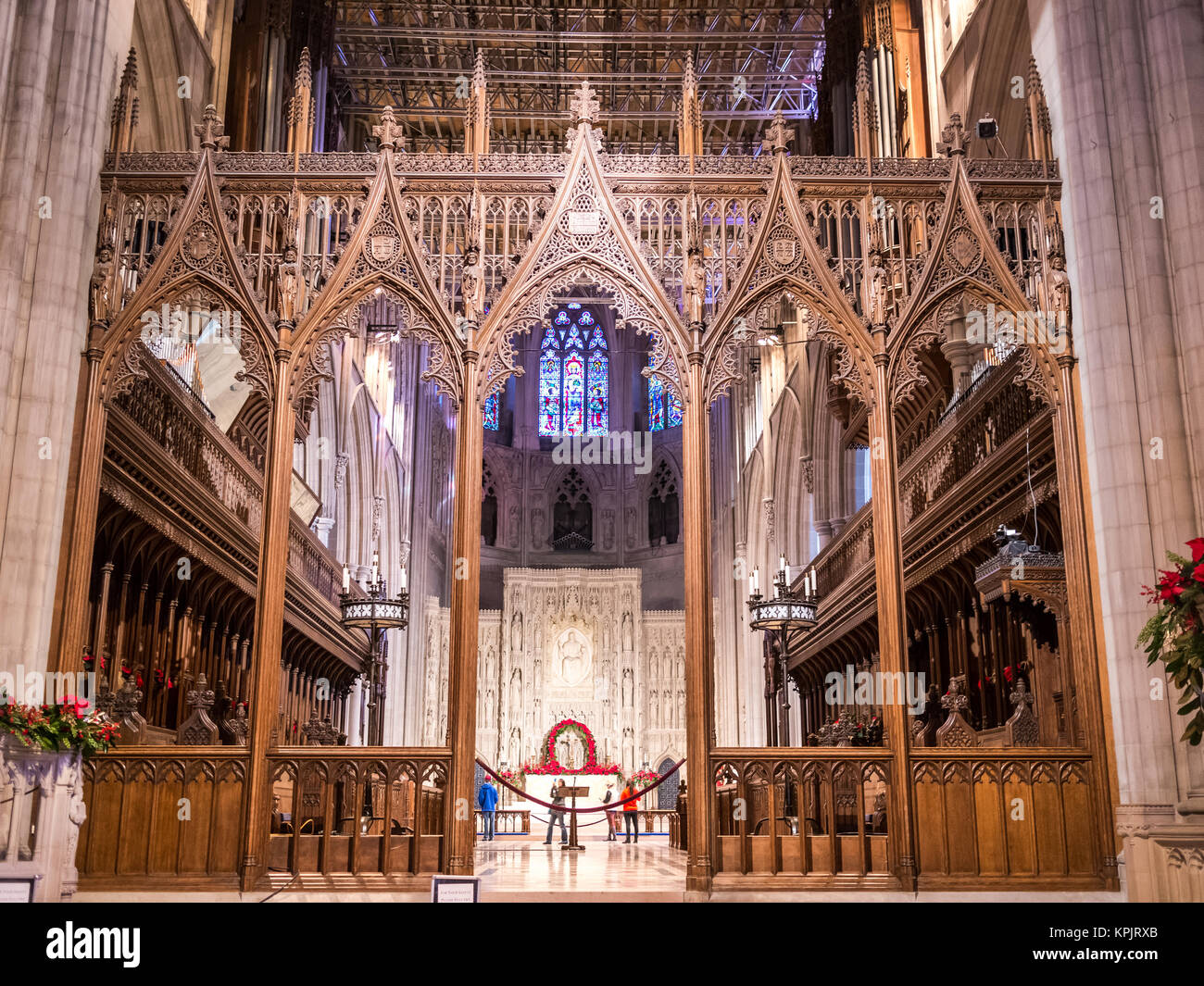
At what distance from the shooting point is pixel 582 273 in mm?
10227

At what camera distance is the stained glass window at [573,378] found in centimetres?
3769

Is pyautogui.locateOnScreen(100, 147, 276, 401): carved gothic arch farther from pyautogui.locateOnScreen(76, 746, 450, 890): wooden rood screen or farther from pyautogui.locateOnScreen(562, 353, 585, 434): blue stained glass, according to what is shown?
pyautogui.locateOnScreen(562, 353, 585, 434): blue stained glass

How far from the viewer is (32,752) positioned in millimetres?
7891

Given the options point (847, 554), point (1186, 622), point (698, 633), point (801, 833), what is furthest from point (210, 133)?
point (847, 554)

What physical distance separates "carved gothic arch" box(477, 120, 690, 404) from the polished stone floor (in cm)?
386

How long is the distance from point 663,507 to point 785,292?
27.1 metres

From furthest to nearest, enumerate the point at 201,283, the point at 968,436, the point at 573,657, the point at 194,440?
the point at 573,657 → the point at 194,440 → the point at 968,436 → the point at 201,283

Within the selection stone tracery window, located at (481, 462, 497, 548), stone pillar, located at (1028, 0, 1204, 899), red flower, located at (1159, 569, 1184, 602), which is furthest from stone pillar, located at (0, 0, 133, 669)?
stone tracery window, located at (481, 462, 497, 548)

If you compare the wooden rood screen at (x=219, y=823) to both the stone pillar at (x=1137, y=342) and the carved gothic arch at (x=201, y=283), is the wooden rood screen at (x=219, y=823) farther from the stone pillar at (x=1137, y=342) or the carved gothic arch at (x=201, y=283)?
the stone pillar at (x=1137, y=342)

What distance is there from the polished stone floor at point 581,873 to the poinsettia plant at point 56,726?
114 inches

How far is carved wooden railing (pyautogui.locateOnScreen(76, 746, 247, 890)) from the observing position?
28.5ft

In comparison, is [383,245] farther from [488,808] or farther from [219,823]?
[488,808]
